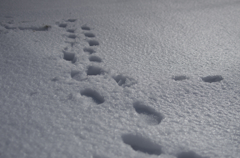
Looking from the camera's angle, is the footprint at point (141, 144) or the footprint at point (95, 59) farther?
the footprint at point (95, 59)

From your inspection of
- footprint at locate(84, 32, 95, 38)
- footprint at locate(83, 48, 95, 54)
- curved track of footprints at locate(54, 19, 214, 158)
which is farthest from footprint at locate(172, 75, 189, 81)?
footprint at locate(84, 32, 95, 38)

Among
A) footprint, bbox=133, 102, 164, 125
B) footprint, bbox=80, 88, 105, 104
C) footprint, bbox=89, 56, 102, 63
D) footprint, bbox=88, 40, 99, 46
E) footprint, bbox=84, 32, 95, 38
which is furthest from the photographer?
footprint, bbox=84, 32, 95, 38

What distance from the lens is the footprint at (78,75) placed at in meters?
1.12

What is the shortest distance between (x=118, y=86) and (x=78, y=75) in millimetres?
258

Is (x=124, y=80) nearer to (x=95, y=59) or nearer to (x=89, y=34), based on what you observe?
(x=95, y=59)

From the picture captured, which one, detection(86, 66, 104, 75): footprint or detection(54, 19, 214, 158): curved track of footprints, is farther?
detection(86, 66, 104, 75): footprint

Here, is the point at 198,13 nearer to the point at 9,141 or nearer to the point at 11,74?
the point at 11,74

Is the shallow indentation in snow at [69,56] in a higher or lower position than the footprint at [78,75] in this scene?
higher

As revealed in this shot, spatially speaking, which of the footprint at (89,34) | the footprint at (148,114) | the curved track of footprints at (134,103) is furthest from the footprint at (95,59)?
the footprint at (148,114)

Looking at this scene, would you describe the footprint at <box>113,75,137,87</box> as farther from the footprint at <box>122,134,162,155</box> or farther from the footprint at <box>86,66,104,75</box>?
the footprint at <box>122,134,162,155</box>

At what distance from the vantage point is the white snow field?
78 centimetres

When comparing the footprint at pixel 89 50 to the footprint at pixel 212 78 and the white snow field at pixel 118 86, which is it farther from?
the footprint at pixel 212 78

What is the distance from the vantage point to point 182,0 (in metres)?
2.41

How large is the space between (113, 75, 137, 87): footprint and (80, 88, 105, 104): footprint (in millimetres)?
154
